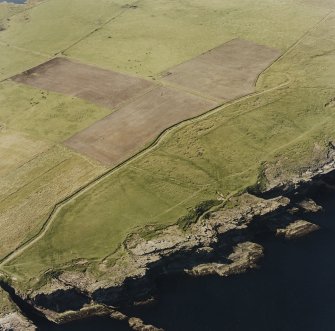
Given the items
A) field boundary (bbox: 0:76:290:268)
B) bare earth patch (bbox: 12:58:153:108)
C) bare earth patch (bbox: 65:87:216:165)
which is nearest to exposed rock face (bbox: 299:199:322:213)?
field boundary (bbox: 0:76:290:268)

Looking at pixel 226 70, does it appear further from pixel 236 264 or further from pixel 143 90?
pixel 236 264

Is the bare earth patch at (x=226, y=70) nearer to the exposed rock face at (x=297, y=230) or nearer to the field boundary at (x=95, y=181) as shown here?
the field boundary at (x=95, y=181)

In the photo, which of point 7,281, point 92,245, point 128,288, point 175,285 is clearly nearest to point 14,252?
point 7,281

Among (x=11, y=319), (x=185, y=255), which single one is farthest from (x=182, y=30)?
(x=11, y=319)

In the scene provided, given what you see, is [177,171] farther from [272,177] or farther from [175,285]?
[175,285]

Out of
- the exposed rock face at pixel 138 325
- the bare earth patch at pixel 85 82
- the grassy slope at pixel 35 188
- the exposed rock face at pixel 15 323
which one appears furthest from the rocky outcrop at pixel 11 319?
the bare earth patch at pixel 85 82

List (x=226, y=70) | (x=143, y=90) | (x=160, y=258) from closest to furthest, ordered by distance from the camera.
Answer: (x=160, y=258) < (x=143, y=90) < (x=226, y=70)
